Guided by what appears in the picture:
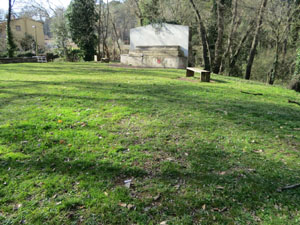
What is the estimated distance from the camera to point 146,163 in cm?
336

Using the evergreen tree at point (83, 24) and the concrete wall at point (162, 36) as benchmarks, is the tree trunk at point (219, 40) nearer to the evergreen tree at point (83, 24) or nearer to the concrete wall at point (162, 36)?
the concrete wall at point (162, 36)

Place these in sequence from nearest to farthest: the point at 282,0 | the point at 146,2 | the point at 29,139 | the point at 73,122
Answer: the point at 29,139 < the point at 73,122 < the point at 282,0 < the point at 146,2

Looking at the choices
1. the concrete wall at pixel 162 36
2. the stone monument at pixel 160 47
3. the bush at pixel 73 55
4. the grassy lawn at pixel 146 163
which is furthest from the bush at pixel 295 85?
the bush at pixel 73 55

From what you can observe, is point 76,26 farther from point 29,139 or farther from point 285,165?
point 285,165

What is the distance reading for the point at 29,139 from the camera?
402cm

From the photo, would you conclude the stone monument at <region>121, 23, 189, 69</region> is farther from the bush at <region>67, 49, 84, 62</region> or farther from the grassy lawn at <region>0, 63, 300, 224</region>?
the grassy lawn at <region>0, 63, 300, 224</region>

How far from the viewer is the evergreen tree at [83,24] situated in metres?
27.9

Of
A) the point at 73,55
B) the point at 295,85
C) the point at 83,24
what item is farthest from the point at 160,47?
the point at 73,55

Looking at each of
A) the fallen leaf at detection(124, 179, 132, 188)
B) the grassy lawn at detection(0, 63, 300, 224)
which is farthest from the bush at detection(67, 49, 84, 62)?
the fallen leaf at detection(124, 179, 132, 188)

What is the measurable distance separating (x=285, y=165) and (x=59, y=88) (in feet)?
23.4

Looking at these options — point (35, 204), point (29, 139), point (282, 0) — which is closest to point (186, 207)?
point (35, 204)

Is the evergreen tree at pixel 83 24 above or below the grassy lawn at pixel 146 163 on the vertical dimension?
above

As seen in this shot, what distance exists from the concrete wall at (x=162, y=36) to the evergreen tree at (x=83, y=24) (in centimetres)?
880

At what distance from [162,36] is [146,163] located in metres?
19.3
